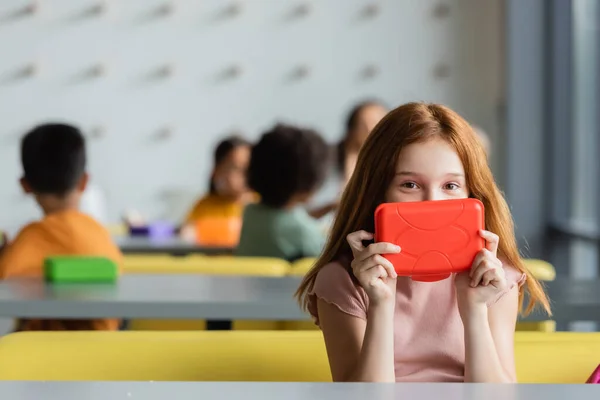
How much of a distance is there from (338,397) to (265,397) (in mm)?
84

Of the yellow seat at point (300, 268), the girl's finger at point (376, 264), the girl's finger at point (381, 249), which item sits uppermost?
the girl's finger at point (381, 249)

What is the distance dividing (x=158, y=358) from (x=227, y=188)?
14.7ft

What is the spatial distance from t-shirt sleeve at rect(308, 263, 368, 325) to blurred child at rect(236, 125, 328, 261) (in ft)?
7.10

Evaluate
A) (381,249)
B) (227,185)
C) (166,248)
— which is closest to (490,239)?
(381,249)

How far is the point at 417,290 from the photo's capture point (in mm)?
1794

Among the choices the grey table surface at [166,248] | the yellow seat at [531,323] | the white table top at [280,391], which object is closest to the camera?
the white table top at [280,391]

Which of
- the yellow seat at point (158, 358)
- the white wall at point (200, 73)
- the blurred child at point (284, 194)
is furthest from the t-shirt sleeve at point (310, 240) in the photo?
the white wall at point (200, 73)

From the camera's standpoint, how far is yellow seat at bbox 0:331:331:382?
1.65 m

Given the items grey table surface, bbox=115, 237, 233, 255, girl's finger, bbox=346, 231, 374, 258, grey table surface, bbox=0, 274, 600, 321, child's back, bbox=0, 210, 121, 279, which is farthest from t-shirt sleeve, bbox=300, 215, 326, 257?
girl's finger, bbox=346, 231, 374, 258

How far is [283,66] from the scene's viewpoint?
8172 millimetres

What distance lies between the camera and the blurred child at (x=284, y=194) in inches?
156

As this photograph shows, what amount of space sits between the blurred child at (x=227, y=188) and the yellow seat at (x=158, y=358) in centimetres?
422

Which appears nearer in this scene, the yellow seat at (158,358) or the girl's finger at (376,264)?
the girl's finger at (376,264)

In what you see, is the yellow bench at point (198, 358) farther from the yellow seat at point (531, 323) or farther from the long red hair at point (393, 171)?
the yellow seat at point (531, 323)
